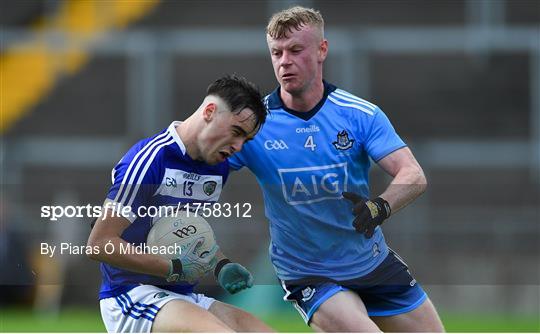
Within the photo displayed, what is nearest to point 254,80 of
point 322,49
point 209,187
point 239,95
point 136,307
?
point 322,49

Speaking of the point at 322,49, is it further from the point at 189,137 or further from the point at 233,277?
the point at 233,277

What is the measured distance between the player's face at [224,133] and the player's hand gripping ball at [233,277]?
0.54 meters

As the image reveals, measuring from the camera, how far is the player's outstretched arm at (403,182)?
5.65m

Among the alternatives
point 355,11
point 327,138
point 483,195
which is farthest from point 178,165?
point 355,11

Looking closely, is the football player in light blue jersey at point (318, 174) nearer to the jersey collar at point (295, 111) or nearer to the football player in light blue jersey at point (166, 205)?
the jersey collar at point (295, 111)

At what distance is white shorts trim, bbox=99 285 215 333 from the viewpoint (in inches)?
203

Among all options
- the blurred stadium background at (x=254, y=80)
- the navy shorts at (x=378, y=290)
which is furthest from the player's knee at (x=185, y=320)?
the blurred stadium background at (x=254, y=80)

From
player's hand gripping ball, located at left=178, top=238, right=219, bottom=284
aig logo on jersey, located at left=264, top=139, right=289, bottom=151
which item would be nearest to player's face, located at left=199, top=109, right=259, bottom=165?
player's hand gripping ball, located at left=178, top=238, right=219, bottom=284

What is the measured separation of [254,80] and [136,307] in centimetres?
1295

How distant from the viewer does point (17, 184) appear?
15.6 m

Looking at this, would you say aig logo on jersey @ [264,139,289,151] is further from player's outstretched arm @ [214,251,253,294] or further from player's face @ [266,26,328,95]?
player's outstretched arm @ [214,251,253,294]

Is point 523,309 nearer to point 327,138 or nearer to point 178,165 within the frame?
point 327,138

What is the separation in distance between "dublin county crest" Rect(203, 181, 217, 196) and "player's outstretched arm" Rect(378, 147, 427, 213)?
0.81 metres

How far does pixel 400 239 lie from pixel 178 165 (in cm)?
830
